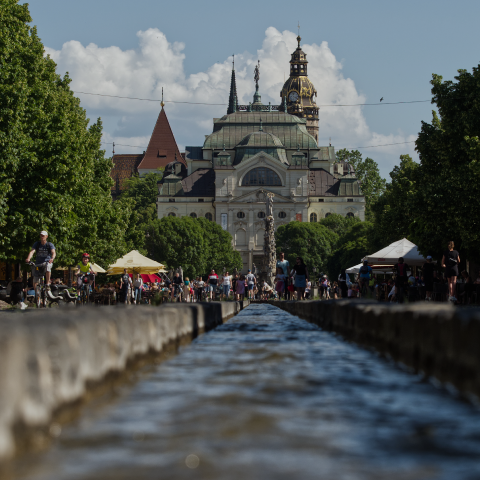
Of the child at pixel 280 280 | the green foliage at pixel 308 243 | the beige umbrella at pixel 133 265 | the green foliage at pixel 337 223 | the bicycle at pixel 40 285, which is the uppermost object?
the green foliage at pixel 337 223

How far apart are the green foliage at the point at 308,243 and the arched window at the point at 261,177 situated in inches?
888

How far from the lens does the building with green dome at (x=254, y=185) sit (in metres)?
163

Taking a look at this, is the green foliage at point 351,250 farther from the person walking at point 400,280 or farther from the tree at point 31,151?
the person walking at point 400,280

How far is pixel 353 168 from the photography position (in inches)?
6373

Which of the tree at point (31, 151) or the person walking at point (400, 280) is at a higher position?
the tree at point (31, 151)

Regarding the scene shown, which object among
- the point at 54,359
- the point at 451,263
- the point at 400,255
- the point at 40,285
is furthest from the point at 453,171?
the point at 54,359

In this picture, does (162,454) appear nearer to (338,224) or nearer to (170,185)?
(338,224)

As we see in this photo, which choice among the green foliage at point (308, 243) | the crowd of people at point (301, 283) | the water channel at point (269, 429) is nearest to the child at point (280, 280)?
the crowd of people at point (301, 283)

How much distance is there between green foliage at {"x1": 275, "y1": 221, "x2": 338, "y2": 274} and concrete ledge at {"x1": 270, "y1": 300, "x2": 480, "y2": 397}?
411 feet

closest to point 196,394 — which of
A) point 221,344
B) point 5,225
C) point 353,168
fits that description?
point 221,344

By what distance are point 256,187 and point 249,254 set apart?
12.8 m

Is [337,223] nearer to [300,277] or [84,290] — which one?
[84,290]

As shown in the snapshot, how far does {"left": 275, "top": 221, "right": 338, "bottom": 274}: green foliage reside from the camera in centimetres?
13725

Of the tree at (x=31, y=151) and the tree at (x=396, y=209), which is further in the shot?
the tree at (x=396, y=209)
